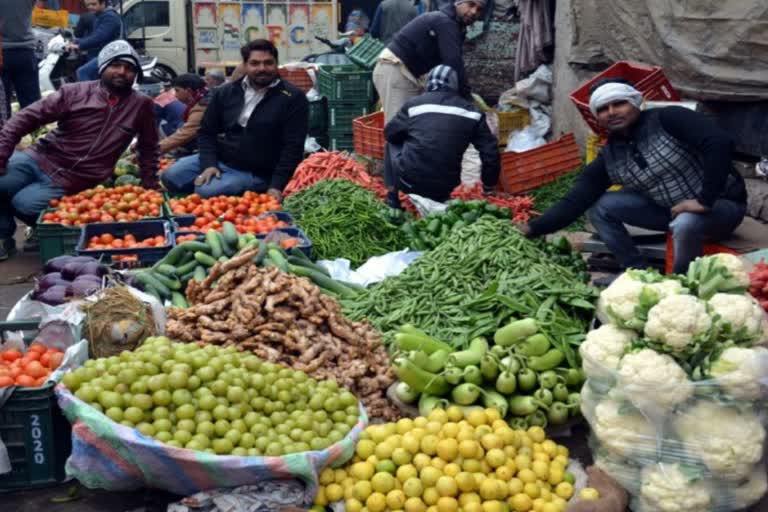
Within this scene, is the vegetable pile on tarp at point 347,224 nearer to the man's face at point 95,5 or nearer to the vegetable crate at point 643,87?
the vegetable crate at point 643,87

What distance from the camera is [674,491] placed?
3385mm

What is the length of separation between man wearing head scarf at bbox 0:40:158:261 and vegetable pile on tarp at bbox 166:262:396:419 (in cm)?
321

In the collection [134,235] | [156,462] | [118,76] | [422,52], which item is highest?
[422,52]

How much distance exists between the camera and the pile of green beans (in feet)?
14.7

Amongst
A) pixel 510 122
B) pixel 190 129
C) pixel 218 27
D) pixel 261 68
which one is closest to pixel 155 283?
pixel 261 68

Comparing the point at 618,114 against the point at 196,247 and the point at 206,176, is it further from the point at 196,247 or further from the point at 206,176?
the point at 206,176

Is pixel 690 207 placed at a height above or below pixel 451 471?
above

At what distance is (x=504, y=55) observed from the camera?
38.1 ft

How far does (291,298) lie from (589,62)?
18.7 feet

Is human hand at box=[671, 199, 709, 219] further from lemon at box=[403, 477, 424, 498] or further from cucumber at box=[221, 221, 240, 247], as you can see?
lemon at box=[403, 477, 424, 498]

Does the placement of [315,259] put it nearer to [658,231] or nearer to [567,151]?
[658,231]

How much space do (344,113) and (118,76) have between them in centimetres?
428

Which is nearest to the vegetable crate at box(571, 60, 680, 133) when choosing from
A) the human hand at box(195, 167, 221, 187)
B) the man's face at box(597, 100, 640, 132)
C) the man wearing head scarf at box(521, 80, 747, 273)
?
the man wearing head scarf at box(521, 80, 747, 273)

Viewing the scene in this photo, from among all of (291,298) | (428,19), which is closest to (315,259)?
(291,298)
